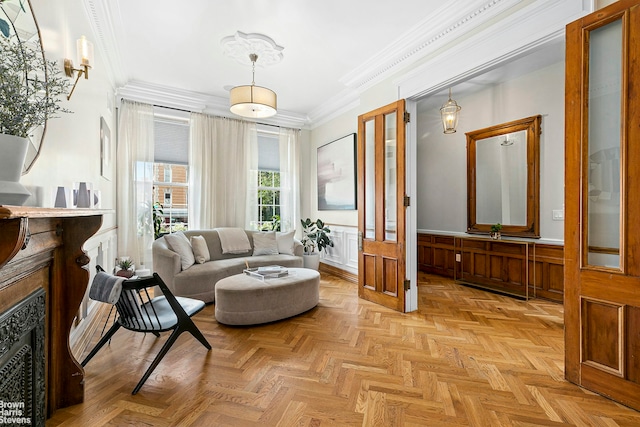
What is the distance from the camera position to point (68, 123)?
2123mm

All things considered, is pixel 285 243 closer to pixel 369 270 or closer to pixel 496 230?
pixel 369 270

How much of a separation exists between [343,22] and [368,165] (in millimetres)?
1650

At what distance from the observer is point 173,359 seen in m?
2.34

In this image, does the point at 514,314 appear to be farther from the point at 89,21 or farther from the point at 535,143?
the point at 89,21

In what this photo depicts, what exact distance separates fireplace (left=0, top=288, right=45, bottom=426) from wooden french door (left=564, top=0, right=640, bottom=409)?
3.00 metres

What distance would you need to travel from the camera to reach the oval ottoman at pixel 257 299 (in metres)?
2.99

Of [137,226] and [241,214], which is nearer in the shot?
[137,226]

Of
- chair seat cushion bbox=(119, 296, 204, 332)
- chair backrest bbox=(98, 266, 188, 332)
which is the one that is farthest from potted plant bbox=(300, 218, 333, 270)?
chair backrest bbox=(98, 266, 188, 332)

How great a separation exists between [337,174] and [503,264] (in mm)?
2923

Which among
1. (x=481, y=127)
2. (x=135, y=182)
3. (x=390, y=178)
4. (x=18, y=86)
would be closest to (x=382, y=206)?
(x=390, y=178)

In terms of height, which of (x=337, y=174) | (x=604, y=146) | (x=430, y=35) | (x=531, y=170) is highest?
(x=430, y=35)

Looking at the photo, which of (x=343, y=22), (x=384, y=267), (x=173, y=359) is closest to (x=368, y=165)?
(x=384, y=267)

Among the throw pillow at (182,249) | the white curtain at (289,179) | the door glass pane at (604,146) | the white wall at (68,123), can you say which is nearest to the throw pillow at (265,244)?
the white curtain at (289,179)

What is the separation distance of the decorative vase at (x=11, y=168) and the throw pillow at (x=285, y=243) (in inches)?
158
